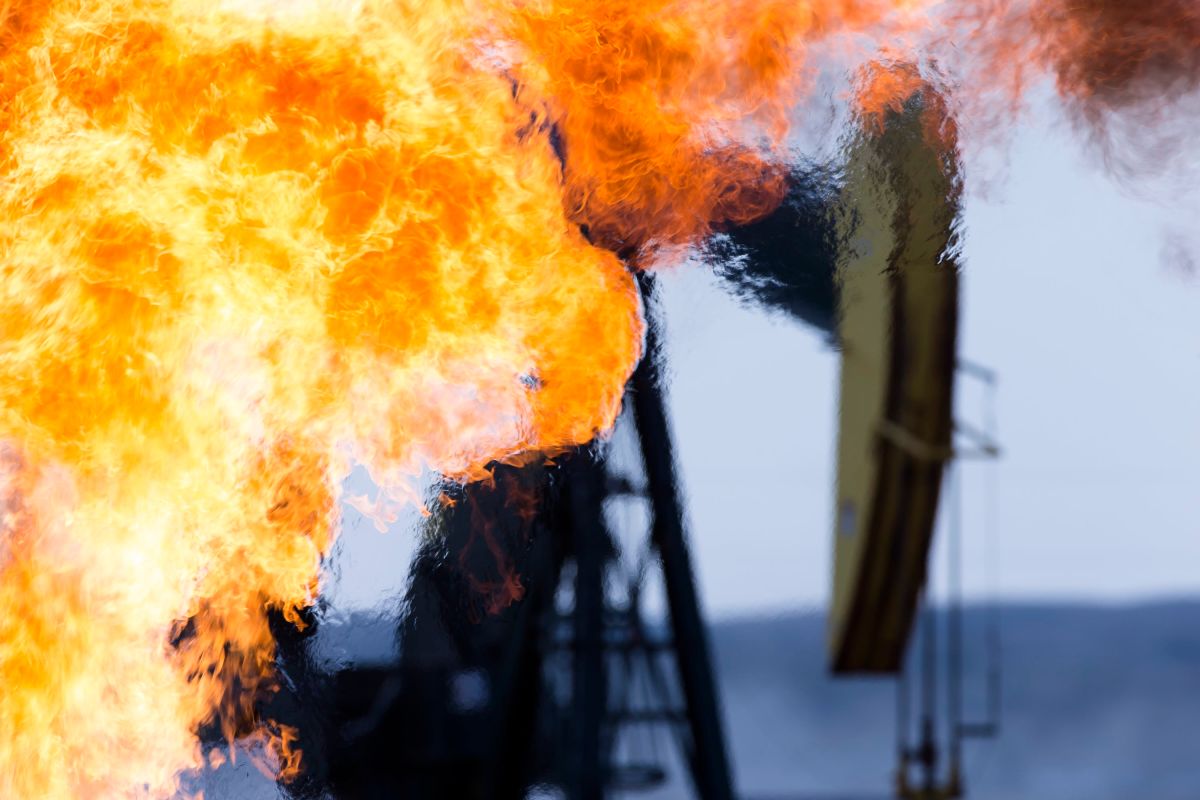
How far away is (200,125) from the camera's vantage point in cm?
327

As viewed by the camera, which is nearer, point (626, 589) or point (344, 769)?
point (626, 589)

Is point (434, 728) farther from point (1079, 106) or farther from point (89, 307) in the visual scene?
point (1079, 106)

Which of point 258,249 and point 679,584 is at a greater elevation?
point 258,249

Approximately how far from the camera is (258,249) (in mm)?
3348

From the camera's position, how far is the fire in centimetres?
326

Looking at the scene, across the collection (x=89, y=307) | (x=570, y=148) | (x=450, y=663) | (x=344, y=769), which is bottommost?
(x=344, y=769)

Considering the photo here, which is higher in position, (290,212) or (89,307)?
(290,212)

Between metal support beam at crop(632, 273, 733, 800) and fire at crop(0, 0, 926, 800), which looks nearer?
fire at crop(0, 0, 926, 800)

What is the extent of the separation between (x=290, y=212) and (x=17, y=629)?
1464 mm

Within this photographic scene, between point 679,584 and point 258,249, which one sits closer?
point 258,249

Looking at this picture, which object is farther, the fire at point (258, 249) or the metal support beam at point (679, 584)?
the metal support beam at point (679, 584)

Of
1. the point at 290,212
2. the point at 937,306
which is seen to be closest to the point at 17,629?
the point at 290,212

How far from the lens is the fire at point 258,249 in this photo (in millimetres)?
3256

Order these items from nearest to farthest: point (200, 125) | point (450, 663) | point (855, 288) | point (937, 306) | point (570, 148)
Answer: point (200, 125)
point (570, 148)
point (855, 288)
point (937, 306)
point (450, 663)
